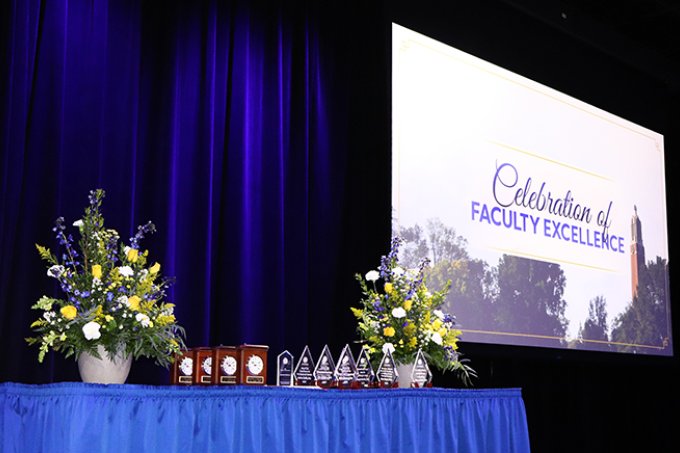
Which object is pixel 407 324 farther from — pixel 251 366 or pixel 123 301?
pixel 123 301

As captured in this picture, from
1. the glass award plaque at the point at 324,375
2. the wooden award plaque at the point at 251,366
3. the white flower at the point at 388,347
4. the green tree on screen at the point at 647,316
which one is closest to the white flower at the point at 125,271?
the wooden award plaque at the point at 251,366

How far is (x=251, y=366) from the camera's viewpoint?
10.1 feet

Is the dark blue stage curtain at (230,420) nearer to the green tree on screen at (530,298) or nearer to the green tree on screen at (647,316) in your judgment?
the green tree on screen at (530,298)

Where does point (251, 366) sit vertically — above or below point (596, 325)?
below

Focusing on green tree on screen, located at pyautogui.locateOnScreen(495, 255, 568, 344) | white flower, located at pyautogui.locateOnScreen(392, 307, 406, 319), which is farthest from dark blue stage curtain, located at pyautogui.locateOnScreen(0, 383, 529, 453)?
green tree on screen, located at pyautogui.locateOnScreen(495, 255, 568, 344)

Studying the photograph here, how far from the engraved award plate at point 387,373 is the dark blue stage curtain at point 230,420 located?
0.14m

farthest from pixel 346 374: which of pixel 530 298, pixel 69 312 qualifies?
pixel 530 298

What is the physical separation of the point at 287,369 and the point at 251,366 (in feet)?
1.01

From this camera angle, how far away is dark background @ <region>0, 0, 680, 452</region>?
3701mm

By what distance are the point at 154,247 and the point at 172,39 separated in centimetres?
106

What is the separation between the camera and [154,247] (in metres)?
4.12

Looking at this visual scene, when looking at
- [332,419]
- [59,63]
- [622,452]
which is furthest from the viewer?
[622,452]

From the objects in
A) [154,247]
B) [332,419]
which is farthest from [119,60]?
[332,419]

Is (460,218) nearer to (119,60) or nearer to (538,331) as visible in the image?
(538,331)
